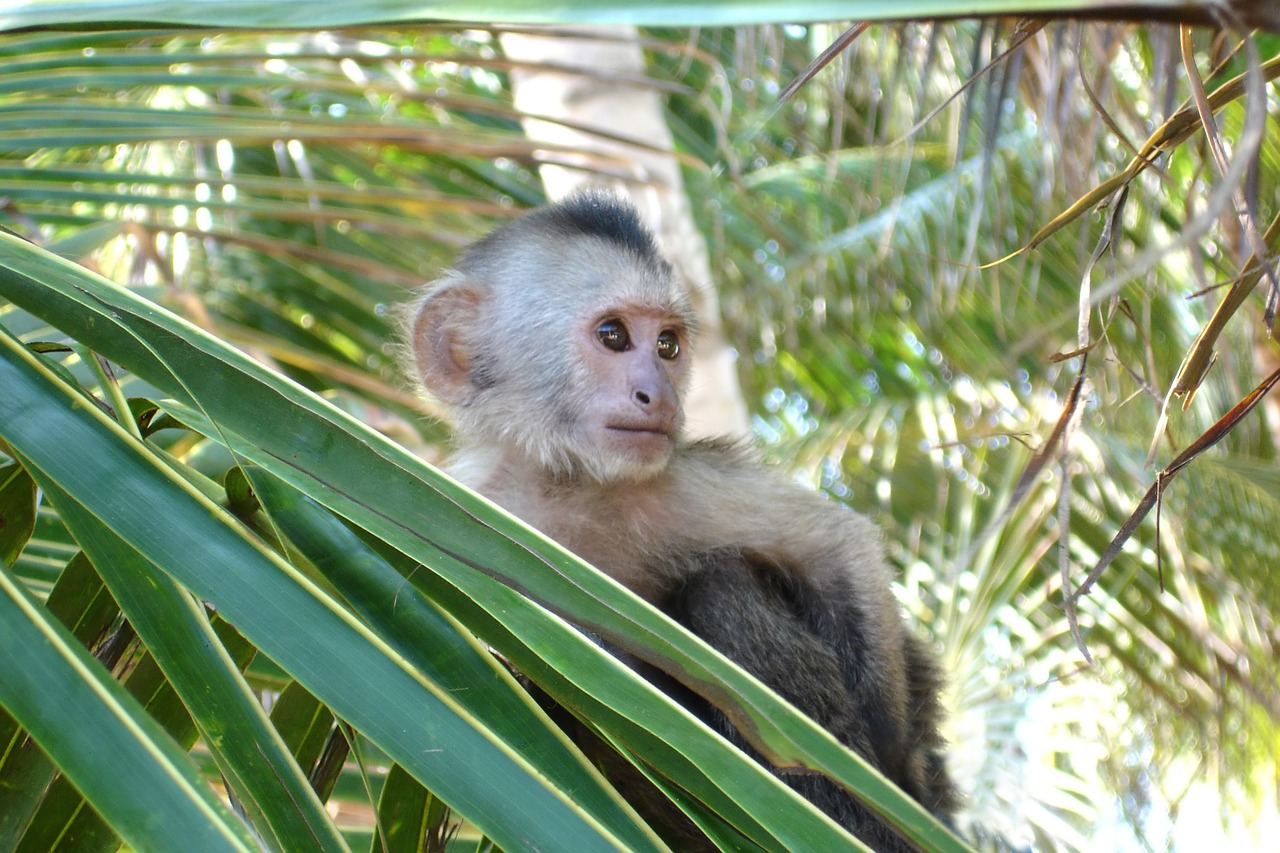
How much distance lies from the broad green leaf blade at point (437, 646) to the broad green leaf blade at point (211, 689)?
125 mm

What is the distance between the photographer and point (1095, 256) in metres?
1.39

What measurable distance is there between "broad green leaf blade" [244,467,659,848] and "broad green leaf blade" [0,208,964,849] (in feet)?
0.31

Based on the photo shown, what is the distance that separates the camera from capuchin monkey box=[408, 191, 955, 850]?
254 cm

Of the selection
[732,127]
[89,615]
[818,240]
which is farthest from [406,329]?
[732,127]

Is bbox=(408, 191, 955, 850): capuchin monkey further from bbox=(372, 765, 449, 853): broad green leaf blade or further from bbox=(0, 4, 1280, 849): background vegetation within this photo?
bbox=(372, 765, 449, 853): broad green leaf blade

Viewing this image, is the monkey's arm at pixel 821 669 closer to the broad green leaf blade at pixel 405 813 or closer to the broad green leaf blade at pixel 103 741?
the broad green leaf blade at pixel 405 813

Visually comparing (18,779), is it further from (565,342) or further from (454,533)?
(565,342)

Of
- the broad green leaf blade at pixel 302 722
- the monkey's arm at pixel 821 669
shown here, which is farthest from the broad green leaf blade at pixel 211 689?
the monkey's arm at pixel 821 669

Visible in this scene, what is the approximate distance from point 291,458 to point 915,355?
23.3 feet

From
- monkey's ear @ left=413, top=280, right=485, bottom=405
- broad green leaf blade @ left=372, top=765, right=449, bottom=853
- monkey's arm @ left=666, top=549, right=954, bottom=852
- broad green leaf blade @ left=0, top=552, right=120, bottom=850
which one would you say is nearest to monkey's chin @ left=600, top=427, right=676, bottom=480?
monkey's arm @ left=666, top=549, right=954, bottom=852

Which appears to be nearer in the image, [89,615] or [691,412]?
[89,615]

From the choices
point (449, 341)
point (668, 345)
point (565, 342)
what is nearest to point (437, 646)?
point (565, 342)

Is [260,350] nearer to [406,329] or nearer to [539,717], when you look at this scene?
[406,329]

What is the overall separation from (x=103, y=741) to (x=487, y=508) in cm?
36
